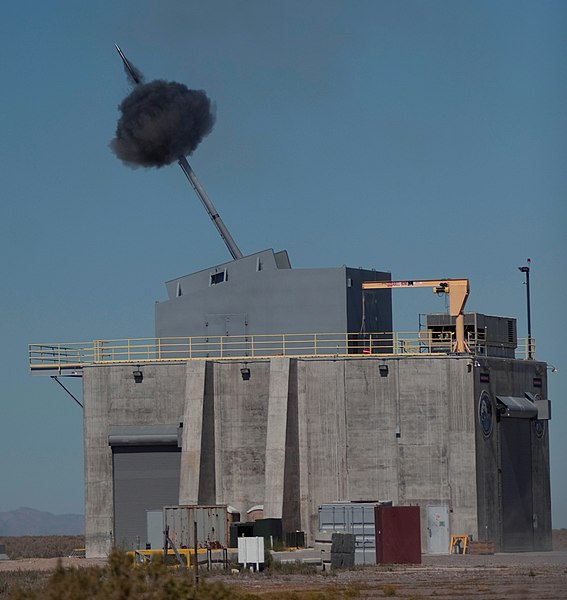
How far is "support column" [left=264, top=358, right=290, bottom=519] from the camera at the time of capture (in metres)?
54.8

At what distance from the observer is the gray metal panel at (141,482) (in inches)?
2249

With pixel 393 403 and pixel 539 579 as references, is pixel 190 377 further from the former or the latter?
pixel 539 579

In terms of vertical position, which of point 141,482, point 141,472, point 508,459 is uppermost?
point 508,459

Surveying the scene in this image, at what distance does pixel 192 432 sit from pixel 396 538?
1080 centimetres

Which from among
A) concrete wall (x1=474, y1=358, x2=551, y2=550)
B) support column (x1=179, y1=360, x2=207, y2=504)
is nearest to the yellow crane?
concrete wall (x1=474, y1=358, x2=551, y2=550)

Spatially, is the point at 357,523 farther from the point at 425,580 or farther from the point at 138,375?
the point at 138,375

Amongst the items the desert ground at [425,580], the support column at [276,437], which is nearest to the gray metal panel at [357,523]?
the desert ground at [425,580]

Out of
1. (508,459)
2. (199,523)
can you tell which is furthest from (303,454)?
(508,459)

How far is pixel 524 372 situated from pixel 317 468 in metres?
10.3

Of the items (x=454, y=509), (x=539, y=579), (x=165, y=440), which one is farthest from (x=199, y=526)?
(x=539, y=579)

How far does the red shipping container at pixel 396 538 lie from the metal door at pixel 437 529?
5.85 m

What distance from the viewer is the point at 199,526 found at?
51188 millimetres

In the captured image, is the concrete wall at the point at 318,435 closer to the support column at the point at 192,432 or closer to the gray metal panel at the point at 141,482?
the support column at the point at 192,432

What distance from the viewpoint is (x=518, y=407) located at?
192 feet
